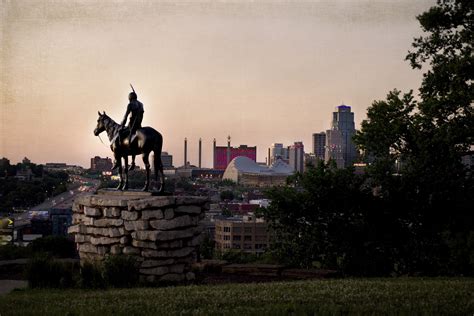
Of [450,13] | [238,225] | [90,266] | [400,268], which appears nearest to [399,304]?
[90,266]

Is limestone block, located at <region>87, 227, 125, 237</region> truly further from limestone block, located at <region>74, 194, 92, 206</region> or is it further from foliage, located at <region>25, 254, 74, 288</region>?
foliage, located at <region>25, 254, 74, 288</region>

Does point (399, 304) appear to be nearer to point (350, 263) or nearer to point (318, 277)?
point (318, 277)

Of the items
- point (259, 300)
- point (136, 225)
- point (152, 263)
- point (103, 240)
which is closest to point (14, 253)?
point (103, 240)

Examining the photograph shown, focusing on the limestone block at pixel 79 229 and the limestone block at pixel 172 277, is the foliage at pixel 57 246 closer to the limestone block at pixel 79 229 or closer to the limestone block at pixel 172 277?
the limestone block at pixel 79 229

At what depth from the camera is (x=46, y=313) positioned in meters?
8.55

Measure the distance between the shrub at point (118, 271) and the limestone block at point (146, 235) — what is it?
20.3 inches

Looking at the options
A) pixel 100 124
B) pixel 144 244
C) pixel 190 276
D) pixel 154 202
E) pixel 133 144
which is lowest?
pixel 190 276

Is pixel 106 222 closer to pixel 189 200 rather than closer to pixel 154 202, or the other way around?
pixel 154 202

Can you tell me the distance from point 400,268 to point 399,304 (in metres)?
8.77

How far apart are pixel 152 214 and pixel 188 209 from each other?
789 mm

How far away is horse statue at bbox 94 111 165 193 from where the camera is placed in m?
13.5

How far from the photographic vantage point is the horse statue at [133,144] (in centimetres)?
1347

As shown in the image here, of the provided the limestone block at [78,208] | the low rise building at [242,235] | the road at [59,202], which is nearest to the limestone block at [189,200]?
the limestone block at [78,208]

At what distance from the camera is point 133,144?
13789mm
